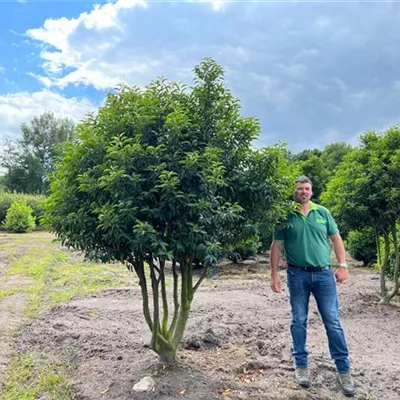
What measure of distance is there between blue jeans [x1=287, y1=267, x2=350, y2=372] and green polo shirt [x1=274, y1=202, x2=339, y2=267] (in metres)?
0.12

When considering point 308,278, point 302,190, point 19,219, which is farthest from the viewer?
point 19,219

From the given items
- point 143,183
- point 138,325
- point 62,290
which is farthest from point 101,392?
point 62,290

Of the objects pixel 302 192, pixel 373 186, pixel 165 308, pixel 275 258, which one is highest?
pixel 373 186

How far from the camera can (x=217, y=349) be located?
4.80 meters

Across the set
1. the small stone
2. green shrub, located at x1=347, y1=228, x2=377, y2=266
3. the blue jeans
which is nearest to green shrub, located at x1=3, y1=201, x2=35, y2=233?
green shrub, located at x1=347, y1=228, x2=377, y2=266

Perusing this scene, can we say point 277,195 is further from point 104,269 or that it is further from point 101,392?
point 104,269

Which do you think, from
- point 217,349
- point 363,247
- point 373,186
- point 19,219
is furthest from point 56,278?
point 19,219

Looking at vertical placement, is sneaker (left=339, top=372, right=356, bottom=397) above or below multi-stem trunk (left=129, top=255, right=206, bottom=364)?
below

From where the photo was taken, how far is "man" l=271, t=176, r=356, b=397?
12.2 ft

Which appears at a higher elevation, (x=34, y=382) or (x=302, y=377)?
(x=302, y=377)

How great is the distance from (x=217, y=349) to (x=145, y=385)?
1486mm

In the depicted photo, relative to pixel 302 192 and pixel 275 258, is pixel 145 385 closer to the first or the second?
pixel 275 258

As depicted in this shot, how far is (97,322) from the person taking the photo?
242 inches

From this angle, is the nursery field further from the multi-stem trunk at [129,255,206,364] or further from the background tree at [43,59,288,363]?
the background tree at [43,59,288,363]
